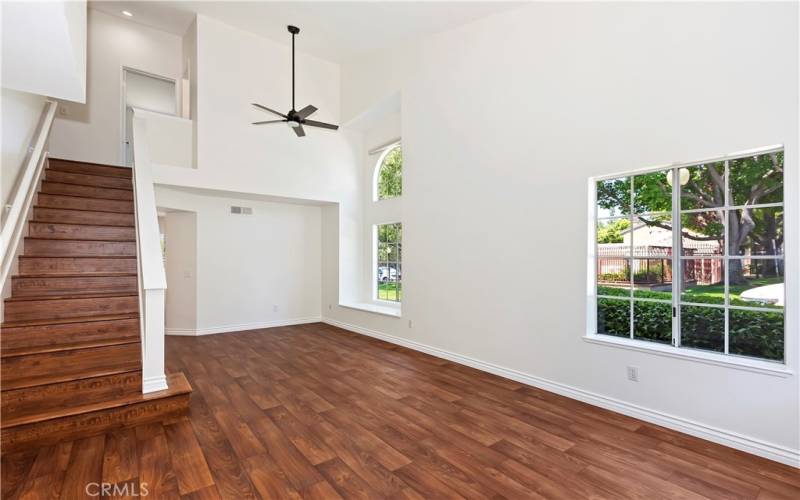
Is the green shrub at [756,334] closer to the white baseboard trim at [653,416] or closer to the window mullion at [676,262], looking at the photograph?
the window mullion at [676,262]

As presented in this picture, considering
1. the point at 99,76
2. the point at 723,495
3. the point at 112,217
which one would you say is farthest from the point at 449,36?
the point at 99,76

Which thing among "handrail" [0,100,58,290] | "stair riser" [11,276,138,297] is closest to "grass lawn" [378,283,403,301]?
"stair riser" [11,276,138,297]

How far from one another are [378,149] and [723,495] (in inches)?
249

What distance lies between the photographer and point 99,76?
21.0 ft

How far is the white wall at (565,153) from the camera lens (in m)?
2.58

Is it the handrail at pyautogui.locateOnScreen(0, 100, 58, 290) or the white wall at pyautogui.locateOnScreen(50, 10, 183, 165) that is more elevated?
the white wall at pyautogui.locateOnScreen(50, 10, 183, 165)

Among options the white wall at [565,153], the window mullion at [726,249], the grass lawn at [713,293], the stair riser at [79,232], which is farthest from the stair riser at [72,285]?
the window mullion at [726,249]

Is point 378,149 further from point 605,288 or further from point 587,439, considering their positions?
point 587,439

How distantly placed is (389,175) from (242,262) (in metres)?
3.15

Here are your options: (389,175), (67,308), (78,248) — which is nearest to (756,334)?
(389,175)

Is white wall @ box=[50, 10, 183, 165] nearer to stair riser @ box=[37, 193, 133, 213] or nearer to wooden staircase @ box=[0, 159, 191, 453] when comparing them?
wooden staircase @ box=[0, 159, 191, 453]

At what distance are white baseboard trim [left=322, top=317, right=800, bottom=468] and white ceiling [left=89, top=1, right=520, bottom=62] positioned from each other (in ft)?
13.5

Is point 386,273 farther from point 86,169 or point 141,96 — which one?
point 141,96

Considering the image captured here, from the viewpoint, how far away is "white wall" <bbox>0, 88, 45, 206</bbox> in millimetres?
3236
